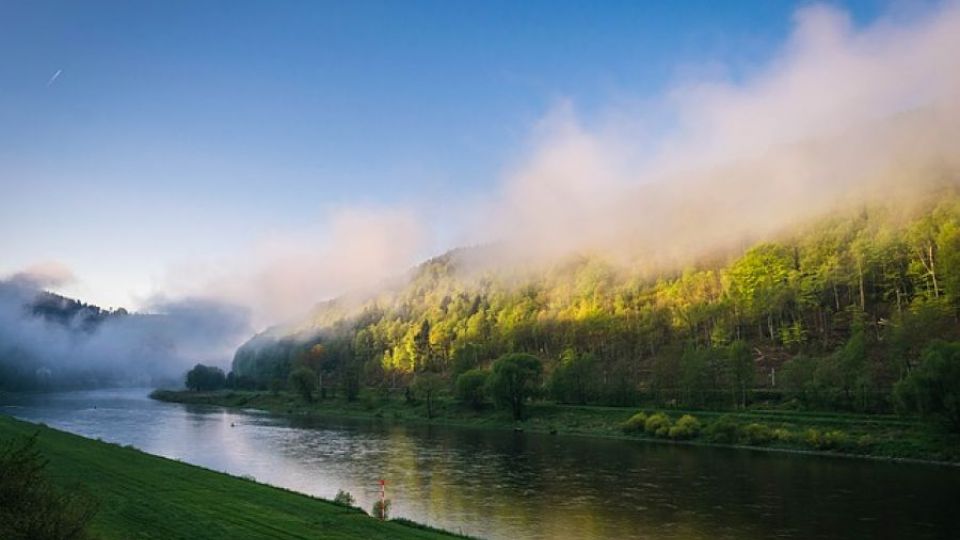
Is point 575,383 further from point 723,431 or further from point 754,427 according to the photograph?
point 754,427

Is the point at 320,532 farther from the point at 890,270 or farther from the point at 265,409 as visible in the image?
the point at 265,409

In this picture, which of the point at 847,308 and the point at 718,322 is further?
the point at 718,322

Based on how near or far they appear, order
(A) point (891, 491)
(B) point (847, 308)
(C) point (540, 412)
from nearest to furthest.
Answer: (A) point (891, 491), (C) point (540, 412), (B) point (847, 308)

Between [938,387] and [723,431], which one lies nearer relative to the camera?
[938,387]

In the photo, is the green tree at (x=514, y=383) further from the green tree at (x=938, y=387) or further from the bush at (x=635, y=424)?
the green tree at (x=938, y=387)

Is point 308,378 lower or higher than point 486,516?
higher

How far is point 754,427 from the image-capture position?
76.6 meters

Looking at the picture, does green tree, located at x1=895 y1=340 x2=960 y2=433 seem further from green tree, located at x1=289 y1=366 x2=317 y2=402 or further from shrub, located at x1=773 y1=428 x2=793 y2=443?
green tree, located at x1=289 y1=366 x2=317 y2=402

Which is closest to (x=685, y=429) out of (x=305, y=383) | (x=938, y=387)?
(x=938, y=387)

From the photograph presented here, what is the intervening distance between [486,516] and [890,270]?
4614 inches

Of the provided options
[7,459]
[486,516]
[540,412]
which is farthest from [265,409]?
[7,459]

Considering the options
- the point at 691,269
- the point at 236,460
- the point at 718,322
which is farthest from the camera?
the point at 691,269

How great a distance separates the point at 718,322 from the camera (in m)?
135

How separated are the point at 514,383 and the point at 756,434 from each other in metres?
41.7
